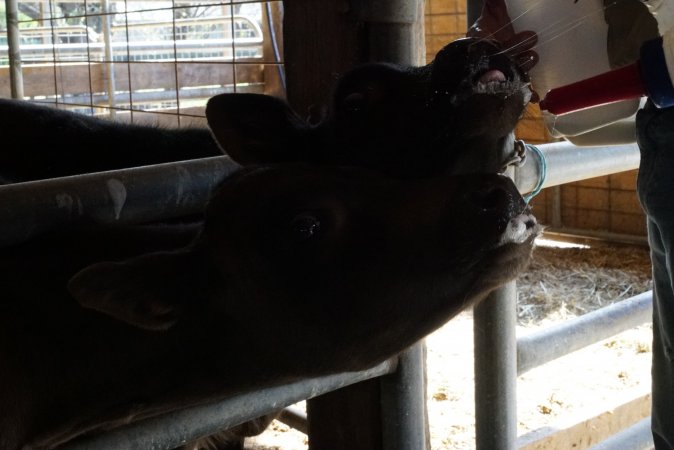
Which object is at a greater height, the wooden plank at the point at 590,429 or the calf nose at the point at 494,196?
the calf nose at the point at 494,196

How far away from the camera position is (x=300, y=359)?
5.59ft

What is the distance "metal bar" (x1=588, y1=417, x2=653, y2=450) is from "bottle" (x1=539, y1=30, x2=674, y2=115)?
1417mm

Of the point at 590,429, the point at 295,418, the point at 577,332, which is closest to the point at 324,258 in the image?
the point at 577,332

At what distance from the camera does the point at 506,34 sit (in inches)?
67.8

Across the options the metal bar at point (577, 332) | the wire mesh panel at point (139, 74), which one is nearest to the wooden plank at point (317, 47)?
the metal bar at point (577, 332)

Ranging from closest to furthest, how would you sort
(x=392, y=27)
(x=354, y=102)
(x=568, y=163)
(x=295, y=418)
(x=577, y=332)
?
(x=392, y=27) → (x=354, y=102) → (x=568, y=163) → (x=577, y=332) → (x=295, y=418)

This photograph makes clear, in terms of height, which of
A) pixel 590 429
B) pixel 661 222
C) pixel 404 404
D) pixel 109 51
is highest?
pixel 109 51

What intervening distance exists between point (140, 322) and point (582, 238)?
675cm

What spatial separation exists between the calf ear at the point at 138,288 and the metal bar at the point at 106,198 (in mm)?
87

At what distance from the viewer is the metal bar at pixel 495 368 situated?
210 centimetres

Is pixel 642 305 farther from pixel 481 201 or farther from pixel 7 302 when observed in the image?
pixel 7 302

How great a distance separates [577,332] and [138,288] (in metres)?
1.37

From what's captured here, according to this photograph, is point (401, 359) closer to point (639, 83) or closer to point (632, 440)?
point (639, 83)

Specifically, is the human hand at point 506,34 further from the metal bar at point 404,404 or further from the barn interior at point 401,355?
the metal bar at point 404,404
